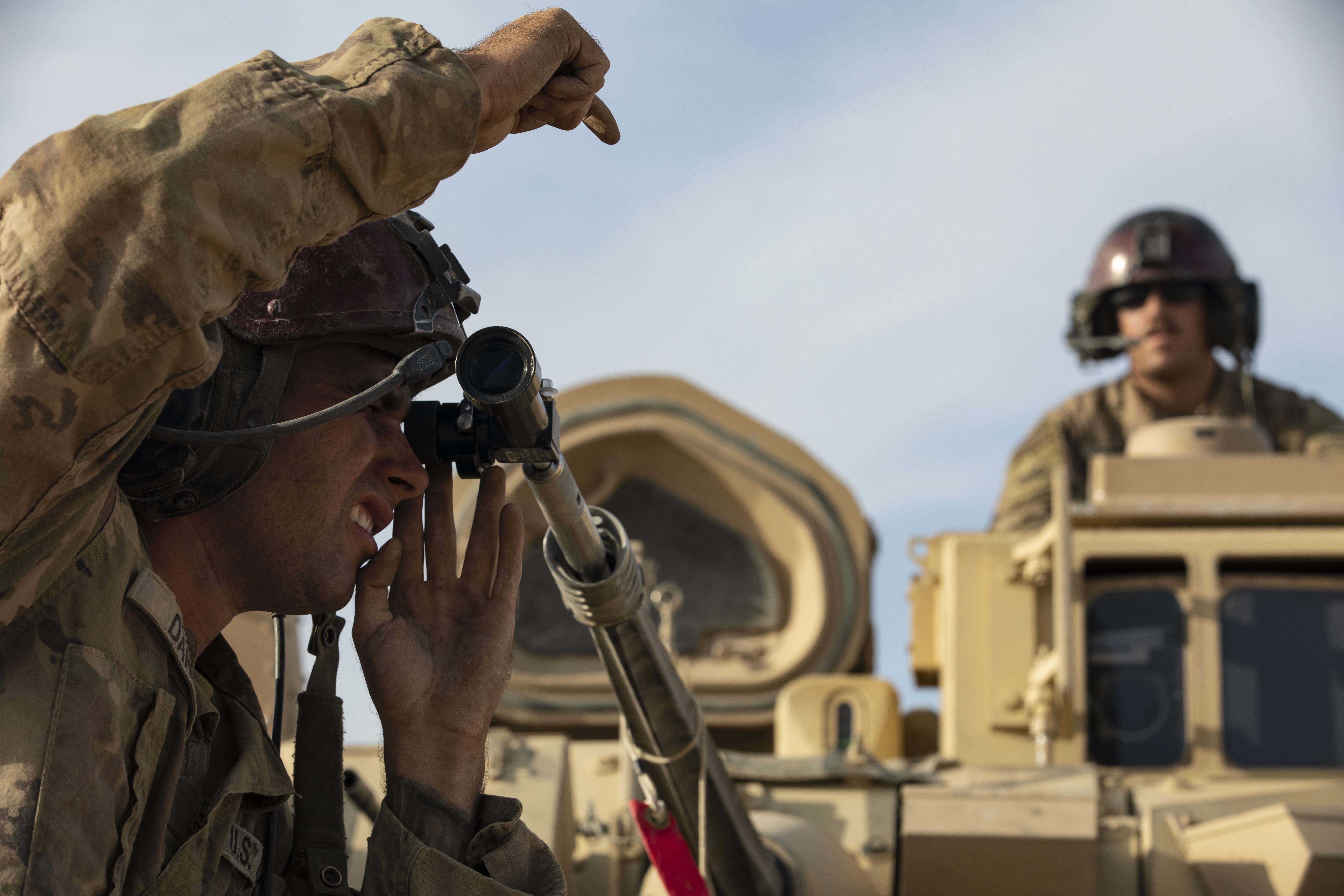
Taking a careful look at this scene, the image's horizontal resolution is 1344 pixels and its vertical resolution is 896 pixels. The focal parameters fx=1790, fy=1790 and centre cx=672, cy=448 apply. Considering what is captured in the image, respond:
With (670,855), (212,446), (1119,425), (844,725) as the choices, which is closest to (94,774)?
(212,446)

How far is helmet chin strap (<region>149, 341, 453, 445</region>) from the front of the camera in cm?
225

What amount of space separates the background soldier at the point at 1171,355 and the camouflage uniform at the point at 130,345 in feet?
18.5

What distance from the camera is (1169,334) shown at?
7711 mm

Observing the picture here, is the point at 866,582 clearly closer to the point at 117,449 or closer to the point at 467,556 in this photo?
the point at 467,556

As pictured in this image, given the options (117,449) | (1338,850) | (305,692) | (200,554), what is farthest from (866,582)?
(117,449)

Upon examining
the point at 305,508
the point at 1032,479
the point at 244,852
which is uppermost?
the point at 1032,479

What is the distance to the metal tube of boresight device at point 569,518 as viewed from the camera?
2.85 metres

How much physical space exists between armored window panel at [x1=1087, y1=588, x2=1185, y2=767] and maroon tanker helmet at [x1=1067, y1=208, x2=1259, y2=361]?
→ 234 centimetres

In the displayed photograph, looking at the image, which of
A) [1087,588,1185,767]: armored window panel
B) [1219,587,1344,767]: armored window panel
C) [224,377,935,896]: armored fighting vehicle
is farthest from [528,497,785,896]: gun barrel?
[1219,587,1344,767]: armored window panel

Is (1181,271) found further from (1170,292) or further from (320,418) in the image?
(320,418)

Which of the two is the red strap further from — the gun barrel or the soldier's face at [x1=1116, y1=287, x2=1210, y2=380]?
the soldier's face at [x1=1116, y1=287, x2=1210, y2=380]

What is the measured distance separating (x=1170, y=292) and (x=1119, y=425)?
25.0 inches

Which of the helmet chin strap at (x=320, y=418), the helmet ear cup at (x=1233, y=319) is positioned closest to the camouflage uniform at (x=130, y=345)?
the helmet chin strap at (x=320, y=418)

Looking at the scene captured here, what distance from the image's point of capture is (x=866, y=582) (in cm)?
725
